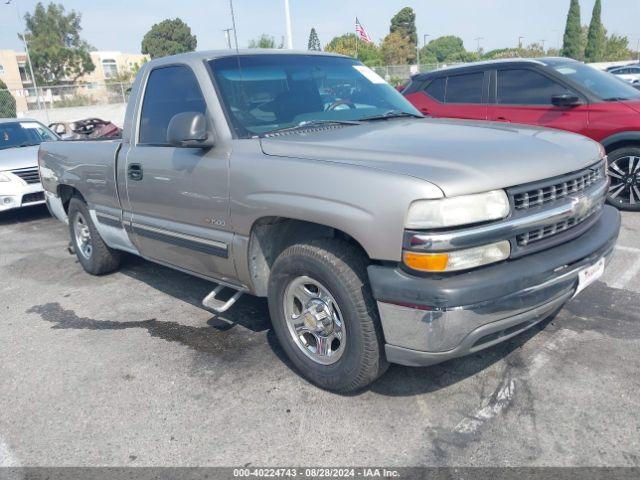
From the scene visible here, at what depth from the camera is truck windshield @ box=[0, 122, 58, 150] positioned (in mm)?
9062

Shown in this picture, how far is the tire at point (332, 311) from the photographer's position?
2.66m

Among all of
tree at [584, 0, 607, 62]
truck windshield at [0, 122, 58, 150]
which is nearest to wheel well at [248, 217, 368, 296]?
truck windshield at [0, 122, 58, 150]

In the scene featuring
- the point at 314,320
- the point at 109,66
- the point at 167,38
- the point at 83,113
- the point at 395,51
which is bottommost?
the point at 83,113

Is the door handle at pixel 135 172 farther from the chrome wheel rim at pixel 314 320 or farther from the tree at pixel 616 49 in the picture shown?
the tree at pixel 616 49

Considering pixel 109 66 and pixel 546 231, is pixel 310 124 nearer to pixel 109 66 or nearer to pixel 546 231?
pixel 546 231

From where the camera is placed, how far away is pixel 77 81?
66.1 m

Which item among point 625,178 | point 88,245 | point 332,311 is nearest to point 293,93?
point 332,311

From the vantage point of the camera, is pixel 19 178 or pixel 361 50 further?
pixel 361 50

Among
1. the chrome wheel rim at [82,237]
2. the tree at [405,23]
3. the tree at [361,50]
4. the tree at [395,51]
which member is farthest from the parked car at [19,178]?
the tree at [405,23]

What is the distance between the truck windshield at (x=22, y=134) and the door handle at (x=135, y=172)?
617 cm

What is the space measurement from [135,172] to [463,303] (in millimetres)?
2689

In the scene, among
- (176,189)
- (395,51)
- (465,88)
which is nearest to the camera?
(176,189)

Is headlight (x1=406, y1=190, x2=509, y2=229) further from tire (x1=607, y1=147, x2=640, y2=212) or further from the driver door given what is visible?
tire (x1=607, y1=147, x2=640, y2=212)

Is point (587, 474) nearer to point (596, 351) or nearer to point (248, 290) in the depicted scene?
point (596, 351)
